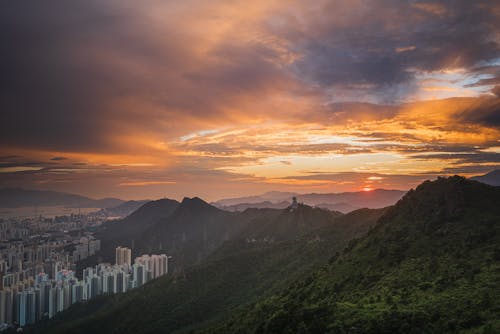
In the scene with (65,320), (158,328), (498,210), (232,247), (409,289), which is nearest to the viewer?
(409,289)

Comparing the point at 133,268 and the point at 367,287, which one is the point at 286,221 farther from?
the point at 367,287

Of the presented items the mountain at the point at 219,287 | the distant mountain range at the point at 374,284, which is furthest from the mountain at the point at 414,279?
the mountain at the point at 219,287

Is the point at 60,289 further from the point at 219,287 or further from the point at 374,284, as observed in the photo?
the point at 374,284

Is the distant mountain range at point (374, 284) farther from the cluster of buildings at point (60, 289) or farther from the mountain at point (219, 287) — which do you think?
the cluster of buildings at point (60, 289)

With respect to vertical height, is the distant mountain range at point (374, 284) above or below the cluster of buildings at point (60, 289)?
above

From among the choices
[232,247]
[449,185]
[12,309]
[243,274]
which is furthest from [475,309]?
[12,309]

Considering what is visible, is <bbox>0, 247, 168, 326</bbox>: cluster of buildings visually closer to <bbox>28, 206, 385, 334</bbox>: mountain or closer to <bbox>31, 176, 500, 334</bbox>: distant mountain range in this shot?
<bbox>28, 206, 385, 334</bbox>: mountain
